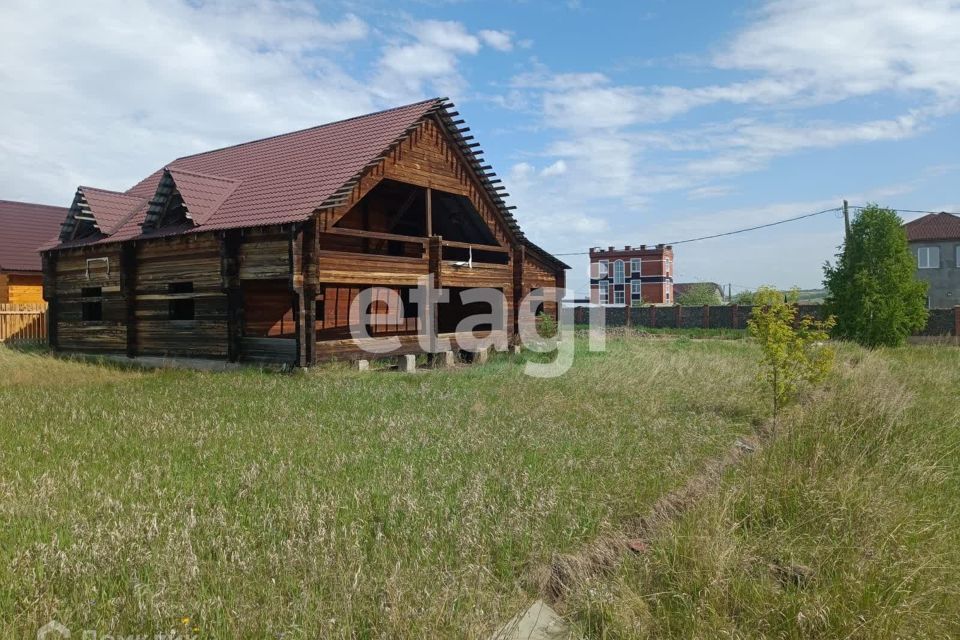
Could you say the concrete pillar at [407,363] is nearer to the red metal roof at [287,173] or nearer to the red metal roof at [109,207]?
the red metal roof at [287,173]

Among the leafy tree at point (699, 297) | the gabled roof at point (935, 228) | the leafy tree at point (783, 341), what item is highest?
the gabled roof at point (935, 228)

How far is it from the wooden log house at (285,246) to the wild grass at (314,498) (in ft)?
13.2

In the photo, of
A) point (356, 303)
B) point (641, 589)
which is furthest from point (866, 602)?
point (356, 303)

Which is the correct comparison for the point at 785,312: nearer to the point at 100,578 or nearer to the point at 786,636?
the point at 786,636

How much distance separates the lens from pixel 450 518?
4410 millimetres

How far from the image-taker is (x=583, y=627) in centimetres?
324

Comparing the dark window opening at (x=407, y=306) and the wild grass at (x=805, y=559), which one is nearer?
the wild grass at (x=805, y=559)

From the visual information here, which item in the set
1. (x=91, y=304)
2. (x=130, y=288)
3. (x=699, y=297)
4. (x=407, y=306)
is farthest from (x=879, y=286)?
(x=699, y=297)

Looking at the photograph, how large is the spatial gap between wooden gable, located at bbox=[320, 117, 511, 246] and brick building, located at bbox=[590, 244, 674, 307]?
49.5 metres

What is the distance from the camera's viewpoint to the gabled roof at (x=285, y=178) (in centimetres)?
1351

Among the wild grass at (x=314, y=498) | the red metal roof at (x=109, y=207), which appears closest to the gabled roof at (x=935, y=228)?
the wild grass at (x=314, y=498)

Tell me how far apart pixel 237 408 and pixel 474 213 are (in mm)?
11289

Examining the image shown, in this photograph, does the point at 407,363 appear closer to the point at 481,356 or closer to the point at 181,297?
the point at 481,356

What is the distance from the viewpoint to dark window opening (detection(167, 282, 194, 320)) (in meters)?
15.2
